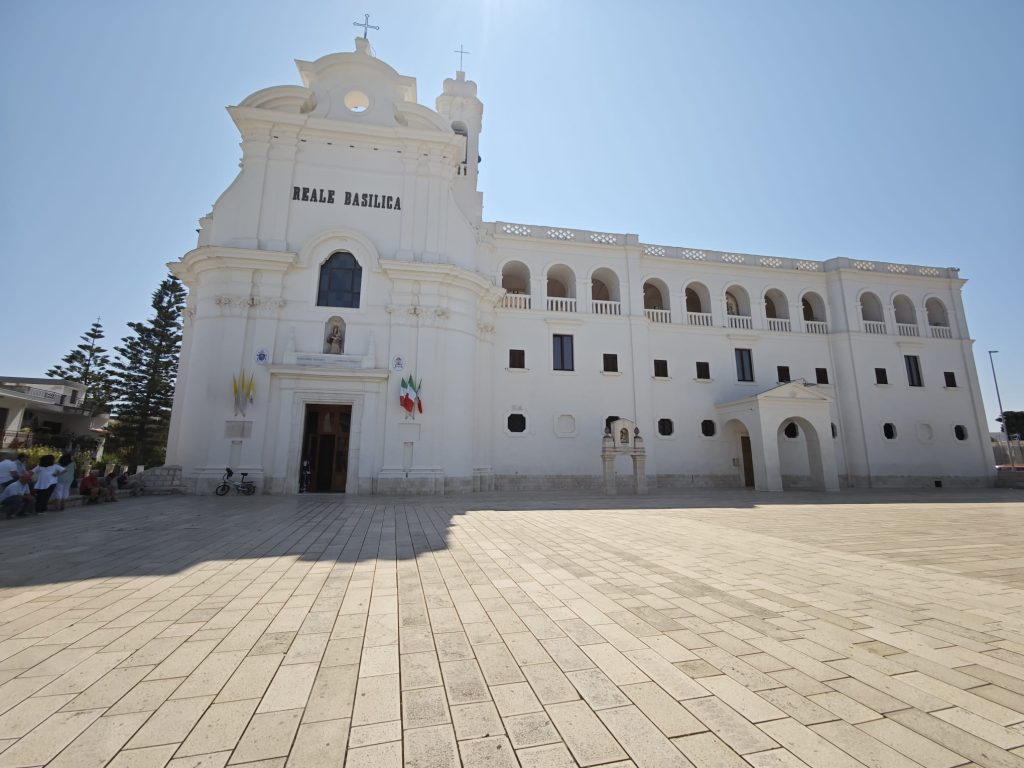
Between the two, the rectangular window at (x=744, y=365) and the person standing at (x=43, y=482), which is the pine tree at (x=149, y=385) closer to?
the person standing at (x=43, y=482)

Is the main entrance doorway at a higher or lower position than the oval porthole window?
lower

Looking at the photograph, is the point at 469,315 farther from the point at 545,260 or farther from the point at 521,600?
the point at 521,600

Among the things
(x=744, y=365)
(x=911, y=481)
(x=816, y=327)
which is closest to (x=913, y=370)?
(x=816, y=327)

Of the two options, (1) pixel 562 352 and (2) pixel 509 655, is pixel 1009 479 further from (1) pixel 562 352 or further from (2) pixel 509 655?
(2) pixel 509 655

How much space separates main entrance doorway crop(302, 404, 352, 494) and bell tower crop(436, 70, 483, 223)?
14.8 m

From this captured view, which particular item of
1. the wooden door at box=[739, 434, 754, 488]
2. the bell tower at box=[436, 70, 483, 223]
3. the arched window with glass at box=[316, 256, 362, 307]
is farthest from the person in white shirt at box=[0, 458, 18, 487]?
the wooden door at box=[739, 434, 754, 488]

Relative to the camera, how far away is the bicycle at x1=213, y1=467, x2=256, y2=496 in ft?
52.5

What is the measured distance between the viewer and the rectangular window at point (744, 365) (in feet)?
82.7

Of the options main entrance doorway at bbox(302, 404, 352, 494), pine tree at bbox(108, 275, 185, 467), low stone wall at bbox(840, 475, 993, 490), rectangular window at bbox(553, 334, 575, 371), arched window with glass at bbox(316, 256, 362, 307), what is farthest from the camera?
pine tree at bbox(108, 275, 185, 467)

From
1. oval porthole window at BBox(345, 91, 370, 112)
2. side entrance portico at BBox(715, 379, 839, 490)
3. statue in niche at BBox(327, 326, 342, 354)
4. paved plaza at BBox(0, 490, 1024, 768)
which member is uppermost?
oval porthole window at BBox(345, 91, 370, 112)

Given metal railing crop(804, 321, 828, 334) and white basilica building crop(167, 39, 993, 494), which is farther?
metal railing crop(804, 321, 828, 334)

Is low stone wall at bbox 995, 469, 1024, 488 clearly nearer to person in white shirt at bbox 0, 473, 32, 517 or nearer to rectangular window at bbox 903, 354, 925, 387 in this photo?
rectangular window at bbox 903, 354, 925, 387

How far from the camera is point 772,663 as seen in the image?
3.24 meters

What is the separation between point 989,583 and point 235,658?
26.7 ft
